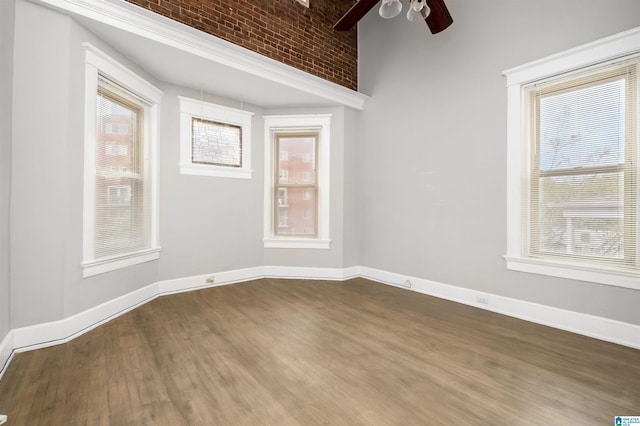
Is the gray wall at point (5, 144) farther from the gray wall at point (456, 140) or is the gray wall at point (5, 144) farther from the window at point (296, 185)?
the gray wall at point (456, 140)

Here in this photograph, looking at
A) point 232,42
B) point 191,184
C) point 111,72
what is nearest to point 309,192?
point 191,184

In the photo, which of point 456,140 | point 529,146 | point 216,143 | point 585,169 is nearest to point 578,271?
point 585,169

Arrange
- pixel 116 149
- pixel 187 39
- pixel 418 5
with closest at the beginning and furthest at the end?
pixel 418 5
pixel 187 39
pixel 116 149

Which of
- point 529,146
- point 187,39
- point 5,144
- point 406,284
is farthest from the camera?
point 406,284

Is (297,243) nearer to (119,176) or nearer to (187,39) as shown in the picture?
(119,176)

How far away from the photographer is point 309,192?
4.59 meters

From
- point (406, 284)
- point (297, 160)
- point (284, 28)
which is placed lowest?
point (406, 284)

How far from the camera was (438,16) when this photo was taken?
8.44ft

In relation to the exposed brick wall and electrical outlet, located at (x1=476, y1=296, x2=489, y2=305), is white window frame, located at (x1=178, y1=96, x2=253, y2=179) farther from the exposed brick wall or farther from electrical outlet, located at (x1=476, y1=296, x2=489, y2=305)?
electrical outlet, located at (x1=476, y1=296, x2=489, y2=305)

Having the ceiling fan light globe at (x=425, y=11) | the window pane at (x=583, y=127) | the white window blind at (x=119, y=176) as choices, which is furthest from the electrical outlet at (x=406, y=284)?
the white window blind at (x=119, y=176)

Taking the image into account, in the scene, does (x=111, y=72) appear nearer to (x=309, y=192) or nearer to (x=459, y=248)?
(x=309, y=192)

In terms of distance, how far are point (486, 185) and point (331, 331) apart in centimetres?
227

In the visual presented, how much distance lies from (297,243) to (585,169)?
3.42 meters

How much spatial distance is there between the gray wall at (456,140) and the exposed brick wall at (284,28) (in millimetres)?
413
